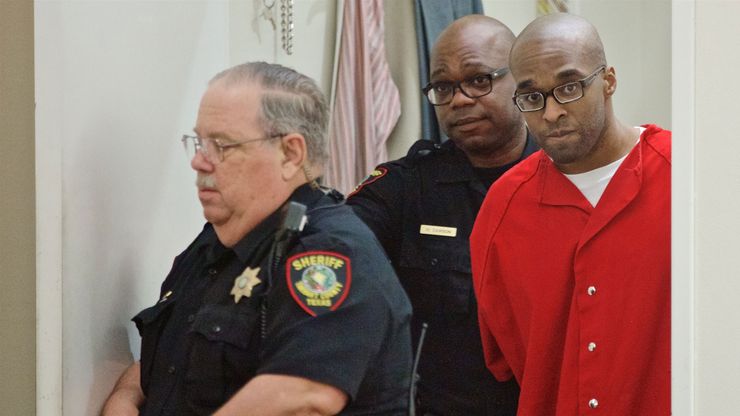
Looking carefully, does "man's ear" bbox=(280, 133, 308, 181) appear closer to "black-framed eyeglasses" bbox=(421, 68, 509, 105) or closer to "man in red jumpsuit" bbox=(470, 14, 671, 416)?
"man in red jumpsuit" bbox=(470, 14, 671, 416)

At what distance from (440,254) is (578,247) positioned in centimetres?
46

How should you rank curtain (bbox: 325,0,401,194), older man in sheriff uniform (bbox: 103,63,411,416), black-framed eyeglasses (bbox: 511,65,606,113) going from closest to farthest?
older man in sheriff uniform (bbox: 103,63,411,416)
black-framed eyeglasses (bbox: 511,65,606,113)
curtain (bbox: 325,0,401,194)

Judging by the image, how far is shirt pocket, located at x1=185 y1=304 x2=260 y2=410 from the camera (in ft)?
4.61

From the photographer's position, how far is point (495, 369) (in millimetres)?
1815

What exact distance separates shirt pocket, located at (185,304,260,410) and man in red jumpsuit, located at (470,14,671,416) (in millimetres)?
503

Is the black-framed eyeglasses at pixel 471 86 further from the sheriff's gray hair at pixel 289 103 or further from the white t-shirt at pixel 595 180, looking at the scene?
the sheriff's gray hair at pixel 289 103

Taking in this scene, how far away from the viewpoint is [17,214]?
1638mm

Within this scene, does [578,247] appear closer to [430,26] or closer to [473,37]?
[473,37]

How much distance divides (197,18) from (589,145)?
3.42 ft

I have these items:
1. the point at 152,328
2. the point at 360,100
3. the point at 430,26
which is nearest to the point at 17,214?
the point at 152,328

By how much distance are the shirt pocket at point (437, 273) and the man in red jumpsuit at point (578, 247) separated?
0.59 feet
